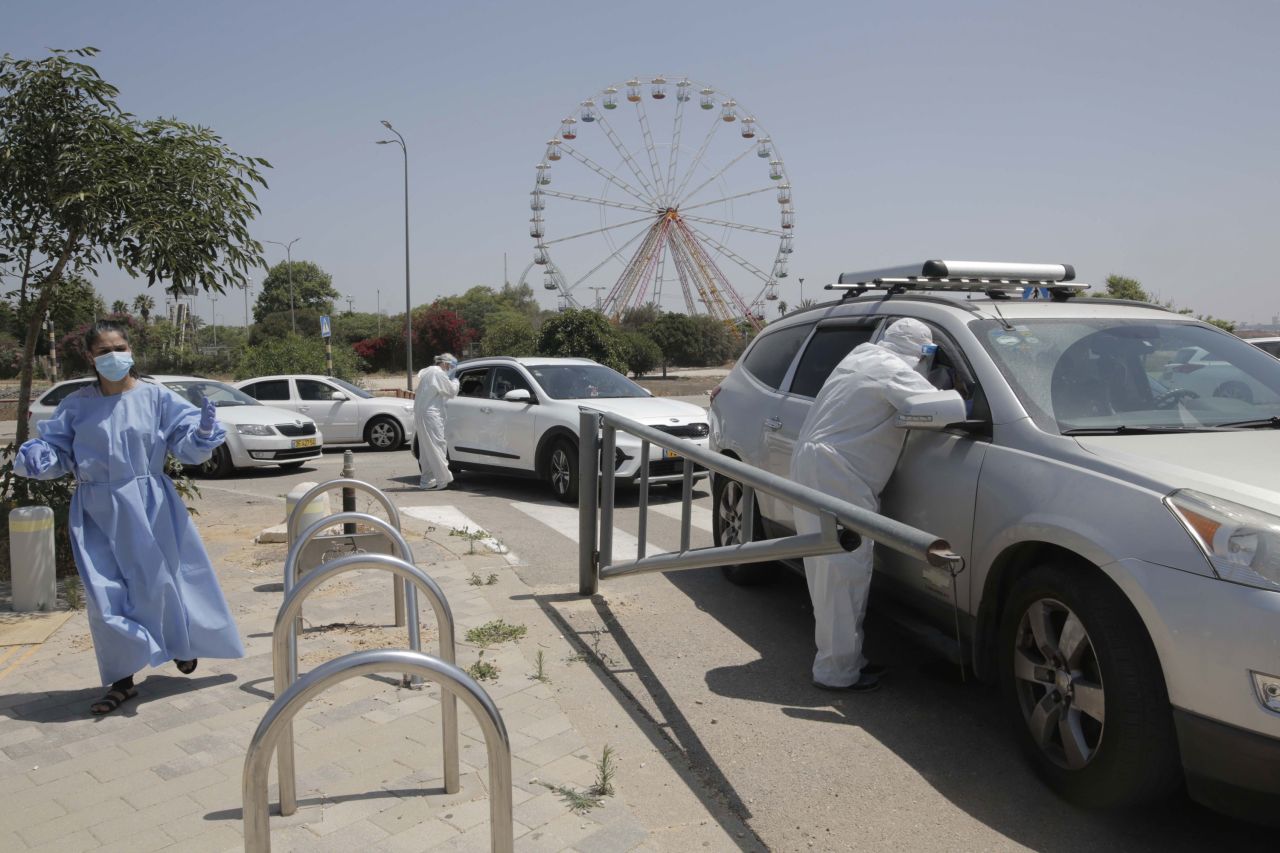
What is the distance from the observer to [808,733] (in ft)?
14.0

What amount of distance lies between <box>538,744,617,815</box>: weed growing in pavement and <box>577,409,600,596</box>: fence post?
2686mm

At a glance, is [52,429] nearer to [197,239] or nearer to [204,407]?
[204,407]

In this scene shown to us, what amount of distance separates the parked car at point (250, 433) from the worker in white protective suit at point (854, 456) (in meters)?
11.1

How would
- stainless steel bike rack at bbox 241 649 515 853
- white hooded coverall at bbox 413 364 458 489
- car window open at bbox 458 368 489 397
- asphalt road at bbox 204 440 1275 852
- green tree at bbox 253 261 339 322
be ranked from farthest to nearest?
green tree at bbox 253 261 339 322 < car window open at bbox 458 368 489 397 < white hooded coverall at bbox 413 364 458 489 < asphalt road at bbox 204 440 1275 852 < stainless steel bike rack at bbox 241 649 515 853

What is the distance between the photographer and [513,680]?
15.8 ft

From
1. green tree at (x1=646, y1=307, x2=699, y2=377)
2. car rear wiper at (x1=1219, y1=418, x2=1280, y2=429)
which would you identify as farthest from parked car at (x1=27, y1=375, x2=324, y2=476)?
green tree at (x1=646, y1=307, x2=699, y2=377)

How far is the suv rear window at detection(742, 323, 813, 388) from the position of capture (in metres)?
6.19

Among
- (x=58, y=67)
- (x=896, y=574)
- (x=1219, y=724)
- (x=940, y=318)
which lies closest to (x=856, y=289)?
(x=940, y=318)

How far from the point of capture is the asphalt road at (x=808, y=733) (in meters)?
3.41

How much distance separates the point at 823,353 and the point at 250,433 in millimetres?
10516

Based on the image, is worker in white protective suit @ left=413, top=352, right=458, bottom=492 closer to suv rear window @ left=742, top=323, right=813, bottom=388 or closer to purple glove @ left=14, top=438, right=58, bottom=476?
suv rear window @ left=742, top=323, right=813, bottom=388

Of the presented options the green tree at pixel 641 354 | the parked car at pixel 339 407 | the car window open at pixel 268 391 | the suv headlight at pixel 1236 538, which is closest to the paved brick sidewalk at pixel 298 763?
the suv headlight at pixel 1236 538

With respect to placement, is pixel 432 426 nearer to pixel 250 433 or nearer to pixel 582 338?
pixel 250 433

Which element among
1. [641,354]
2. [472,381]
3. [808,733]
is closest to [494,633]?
[808,733]
